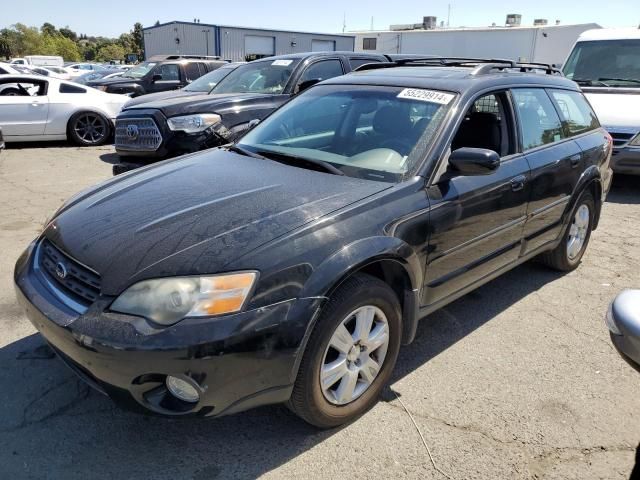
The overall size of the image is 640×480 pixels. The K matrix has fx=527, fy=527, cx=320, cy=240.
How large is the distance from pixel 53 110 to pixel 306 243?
9705 mm

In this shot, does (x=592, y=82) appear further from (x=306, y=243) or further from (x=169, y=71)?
(x=169, y=71)

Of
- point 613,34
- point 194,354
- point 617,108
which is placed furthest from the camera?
point 613,34

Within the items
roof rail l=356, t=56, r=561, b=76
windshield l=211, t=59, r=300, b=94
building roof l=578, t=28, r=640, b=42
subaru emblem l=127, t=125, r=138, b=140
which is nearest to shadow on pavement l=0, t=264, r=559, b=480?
roof rail l=356, t=56, r=561, b=76

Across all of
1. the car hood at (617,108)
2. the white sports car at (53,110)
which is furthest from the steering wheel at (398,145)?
the white sports car at (53,110)

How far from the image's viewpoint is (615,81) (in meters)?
8.23

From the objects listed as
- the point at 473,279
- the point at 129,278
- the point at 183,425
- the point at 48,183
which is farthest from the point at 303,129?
the point at 48,183

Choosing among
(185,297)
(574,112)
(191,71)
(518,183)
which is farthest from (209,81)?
(185,297)

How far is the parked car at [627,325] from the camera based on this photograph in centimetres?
145

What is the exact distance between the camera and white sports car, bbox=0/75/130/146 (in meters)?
9.93

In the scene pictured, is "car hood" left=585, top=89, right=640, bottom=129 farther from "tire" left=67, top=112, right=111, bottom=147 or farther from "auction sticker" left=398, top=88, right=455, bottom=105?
"tire" left=67, top=112, right=111, bottom=147

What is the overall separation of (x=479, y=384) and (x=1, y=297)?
338 cm

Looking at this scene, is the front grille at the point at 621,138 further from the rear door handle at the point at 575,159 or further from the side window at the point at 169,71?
the side window at the point at 169,71

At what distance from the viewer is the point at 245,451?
244 centimetres

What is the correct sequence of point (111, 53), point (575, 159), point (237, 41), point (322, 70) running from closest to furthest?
point (575, 159) < point (322, 70) < point (237, 41) < point (111, 53)
